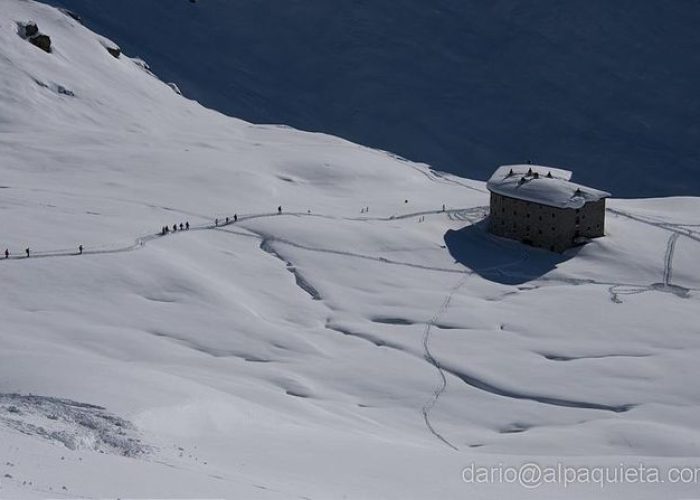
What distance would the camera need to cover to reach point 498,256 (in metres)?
62.9

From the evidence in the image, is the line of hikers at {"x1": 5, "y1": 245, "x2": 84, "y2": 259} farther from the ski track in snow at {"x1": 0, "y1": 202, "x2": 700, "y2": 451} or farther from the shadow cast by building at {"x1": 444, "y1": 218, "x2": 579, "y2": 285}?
the shadow cast by building at {"x1": 444, "y1": 218, "x2": 579, "y2": 285}

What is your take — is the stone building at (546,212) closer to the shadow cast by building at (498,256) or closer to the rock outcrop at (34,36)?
the shadow cast by building at (498,256)

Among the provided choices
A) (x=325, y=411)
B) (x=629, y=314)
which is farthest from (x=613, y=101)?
(x=325, y=411)

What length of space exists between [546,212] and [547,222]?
46cm

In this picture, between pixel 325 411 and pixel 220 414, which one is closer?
pixel 220 414

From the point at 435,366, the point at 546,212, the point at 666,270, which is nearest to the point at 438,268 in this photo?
the point at 546,212

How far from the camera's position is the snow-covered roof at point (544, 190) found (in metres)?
63.4

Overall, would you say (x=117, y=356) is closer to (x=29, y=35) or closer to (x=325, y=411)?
(x=325, y=411)

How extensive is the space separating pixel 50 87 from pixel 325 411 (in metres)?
44.3

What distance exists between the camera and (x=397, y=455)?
34.8 m

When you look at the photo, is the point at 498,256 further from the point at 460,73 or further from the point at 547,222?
the point at 460,73

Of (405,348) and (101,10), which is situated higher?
(101,10)

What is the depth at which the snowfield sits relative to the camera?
32.8 meters

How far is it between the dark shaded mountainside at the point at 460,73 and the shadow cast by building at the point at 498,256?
3560 centimetres
